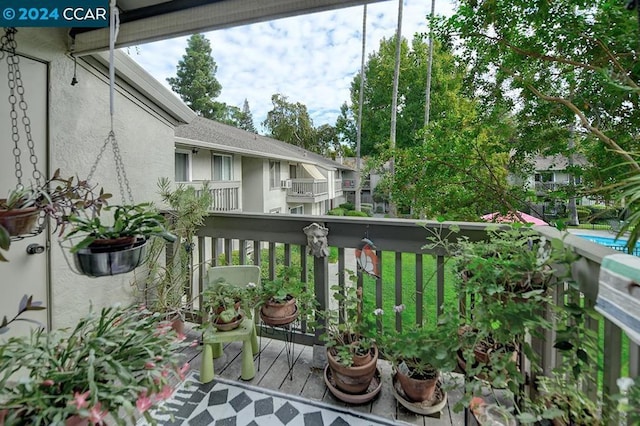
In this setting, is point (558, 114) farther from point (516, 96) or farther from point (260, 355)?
point (260, 355)

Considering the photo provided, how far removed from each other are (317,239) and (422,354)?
1090mm

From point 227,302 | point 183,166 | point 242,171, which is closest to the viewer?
point 227,302

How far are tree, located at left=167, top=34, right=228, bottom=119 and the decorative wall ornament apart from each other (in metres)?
20.9

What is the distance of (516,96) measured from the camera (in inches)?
137

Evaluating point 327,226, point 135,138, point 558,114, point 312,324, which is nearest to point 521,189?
point 558,114

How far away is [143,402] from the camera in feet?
2.97

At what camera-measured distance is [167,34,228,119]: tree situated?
20.3 meters

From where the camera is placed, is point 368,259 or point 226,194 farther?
point 226,194

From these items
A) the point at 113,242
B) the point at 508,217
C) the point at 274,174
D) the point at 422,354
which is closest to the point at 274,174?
the point at 274,174

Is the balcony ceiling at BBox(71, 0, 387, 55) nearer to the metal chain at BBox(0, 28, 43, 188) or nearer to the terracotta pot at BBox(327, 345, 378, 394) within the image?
the metal chain at BBox(0, 28, 43, 188)

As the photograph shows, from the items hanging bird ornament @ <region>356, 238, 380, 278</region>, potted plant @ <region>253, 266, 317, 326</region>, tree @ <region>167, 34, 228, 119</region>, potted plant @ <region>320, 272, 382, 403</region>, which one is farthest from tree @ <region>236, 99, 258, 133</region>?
potted plant @ <region>320, 272, 382, 403</region>

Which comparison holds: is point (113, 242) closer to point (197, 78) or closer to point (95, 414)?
point (95, 414)

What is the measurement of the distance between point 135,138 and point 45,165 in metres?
0.81

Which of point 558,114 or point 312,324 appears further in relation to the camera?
point 558,114
